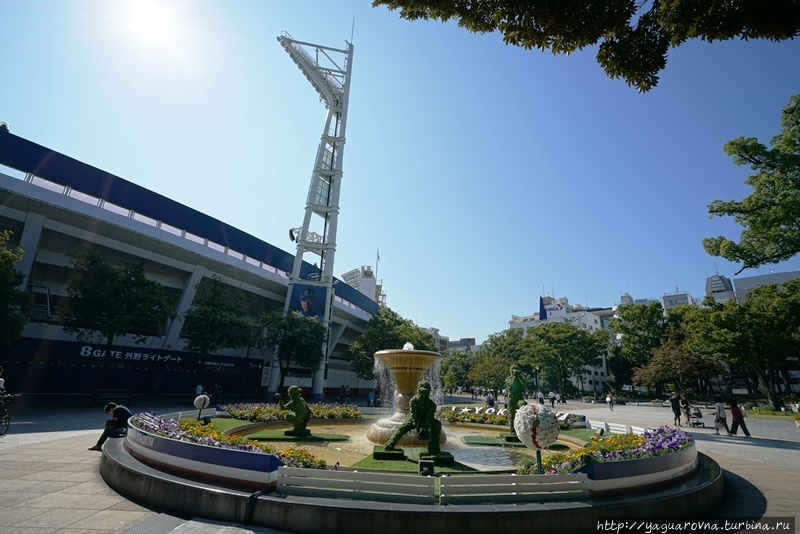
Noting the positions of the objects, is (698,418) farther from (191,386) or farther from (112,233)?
(112,233)

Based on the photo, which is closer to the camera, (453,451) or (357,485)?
(357,485)

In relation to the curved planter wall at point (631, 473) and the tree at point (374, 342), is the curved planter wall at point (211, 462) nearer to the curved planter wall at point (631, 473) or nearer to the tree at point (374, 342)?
the curved planter wall at point (631, 473)

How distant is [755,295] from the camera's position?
33312mm

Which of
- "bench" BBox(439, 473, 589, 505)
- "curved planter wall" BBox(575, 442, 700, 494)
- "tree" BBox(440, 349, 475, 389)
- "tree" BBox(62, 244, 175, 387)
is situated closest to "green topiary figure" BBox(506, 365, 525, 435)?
"curved planter wall" BBox(575, 442, 700, 494)

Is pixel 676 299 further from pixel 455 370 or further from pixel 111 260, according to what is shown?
pixel 111 260

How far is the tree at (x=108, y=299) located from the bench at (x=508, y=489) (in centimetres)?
2373

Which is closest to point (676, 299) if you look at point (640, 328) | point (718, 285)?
point (718, 285)

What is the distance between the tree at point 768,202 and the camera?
56.3 ft

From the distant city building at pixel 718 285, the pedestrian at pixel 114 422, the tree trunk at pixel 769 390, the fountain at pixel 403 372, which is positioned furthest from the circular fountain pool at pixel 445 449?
the distant city building at pixel 718 285

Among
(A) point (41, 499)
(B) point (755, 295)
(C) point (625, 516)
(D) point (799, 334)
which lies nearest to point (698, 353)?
(B) point (755, 295)

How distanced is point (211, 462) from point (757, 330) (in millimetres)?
38413

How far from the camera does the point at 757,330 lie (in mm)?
29688

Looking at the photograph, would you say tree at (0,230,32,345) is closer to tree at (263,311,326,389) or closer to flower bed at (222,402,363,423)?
flower bed at (222,402,363,423)

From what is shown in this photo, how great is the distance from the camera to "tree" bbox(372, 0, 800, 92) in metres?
5.66
